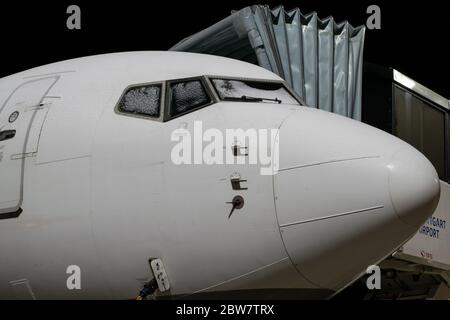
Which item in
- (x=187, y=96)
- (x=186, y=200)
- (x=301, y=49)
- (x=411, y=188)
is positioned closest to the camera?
(x=411, y=188)

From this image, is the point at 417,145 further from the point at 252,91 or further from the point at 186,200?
the point at 186,200

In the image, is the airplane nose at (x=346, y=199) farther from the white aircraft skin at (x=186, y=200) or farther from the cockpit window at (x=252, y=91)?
the cockpit window at (x=252, y=91)

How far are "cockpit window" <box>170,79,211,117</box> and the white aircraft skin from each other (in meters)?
0.12

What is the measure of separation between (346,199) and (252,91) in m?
1.56

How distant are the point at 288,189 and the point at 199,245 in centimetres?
76

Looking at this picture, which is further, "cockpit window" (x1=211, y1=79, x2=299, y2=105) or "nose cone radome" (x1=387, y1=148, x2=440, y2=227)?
"cockpit window" (x1=211, y1=79, x2=299, y2=105)

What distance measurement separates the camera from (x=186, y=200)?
6.42m

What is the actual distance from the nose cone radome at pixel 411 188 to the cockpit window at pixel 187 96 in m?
1.62

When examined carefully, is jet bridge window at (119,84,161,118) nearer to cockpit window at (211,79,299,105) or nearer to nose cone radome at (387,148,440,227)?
cockpit window at (211,79,299,105)

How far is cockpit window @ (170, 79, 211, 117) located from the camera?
22.7 feet

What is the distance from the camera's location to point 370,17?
1349cm

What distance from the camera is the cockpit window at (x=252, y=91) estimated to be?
7.09 metres

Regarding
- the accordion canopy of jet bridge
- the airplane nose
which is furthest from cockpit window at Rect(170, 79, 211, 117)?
the accordion canopy of jet bridge

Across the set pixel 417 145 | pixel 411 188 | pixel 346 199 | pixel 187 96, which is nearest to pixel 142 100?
pixel 187 96
